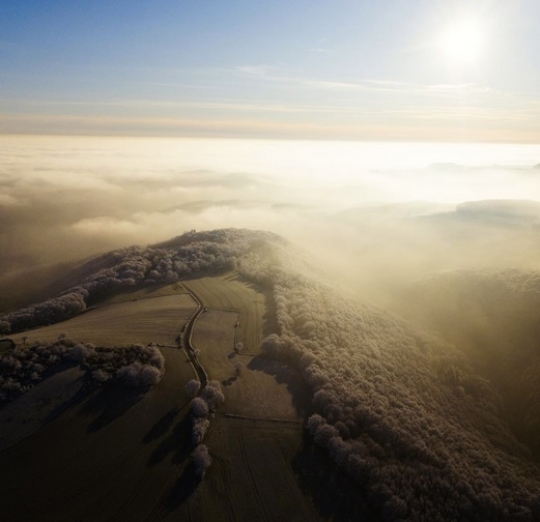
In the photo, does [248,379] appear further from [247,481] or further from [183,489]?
[183,489]

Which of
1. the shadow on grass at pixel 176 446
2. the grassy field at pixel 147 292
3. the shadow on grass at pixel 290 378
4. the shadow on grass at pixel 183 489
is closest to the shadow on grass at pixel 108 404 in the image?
the shadow on grass at pixel 176 446

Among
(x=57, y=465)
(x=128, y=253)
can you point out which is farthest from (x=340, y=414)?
(x=128, y=253)

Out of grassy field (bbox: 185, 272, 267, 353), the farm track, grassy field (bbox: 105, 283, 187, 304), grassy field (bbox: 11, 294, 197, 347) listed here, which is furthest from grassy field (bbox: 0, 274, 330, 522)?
grassy field (bbox: 105, 283, 187, 304)

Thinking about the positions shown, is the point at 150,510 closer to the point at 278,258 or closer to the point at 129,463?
the point at 129,463

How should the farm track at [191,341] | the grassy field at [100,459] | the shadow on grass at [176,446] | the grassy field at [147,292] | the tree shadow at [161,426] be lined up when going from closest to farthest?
the grassy field at [100,459], the shadow on grass at [176,446], the tree shadow at [161,426], the farm track at [191,341], the grassy field at [147,292]

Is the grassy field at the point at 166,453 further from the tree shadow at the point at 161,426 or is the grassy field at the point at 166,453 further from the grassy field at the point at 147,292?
the grassy field at the point at 147,292

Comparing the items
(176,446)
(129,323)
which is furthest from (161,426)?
(129,323)

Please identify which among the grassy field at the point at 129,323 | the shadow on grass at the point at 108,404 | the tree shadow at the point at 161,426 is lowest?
the tree shadow at the point at 161,426

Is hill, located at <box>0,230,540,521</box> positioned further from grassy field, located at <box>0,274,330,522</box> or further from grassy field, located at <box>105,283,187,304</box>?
grassy field, located at <box>105,283,187,304</box>
